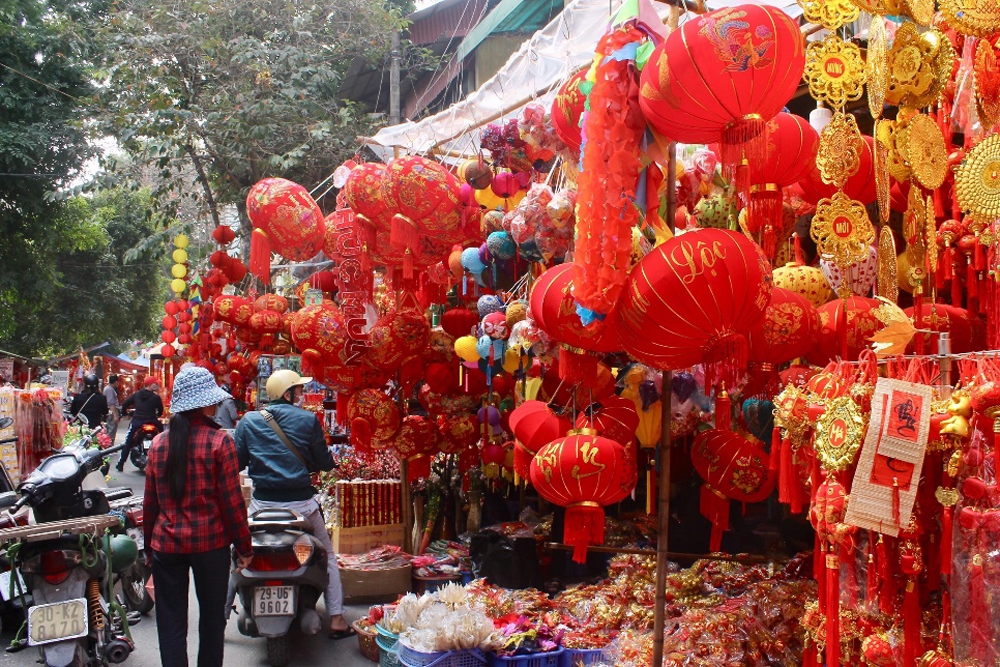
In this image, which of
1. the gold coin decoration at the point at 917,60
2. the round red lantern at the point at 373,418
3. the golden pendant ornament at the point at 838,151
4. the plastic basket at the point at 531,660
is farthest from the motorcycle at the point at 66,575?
the gold coin decoration at the point at 917,60

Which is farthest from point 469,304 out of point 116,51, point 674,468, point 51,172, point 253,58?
point 51,172

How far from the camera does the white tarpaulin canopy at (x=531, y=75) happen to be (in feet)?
20.9

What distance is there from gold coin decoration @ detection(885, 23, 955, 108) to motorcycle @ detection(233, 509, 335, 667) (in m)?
4.03

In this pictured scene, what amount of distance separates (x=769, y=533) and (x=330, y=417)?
745 centimetres

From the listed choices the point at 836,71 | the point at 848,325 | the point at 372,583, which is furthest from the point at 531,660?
the point at 836,71

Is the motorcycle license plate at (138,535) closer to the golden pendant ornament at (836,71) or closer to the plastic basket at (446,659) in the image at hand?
the plastic basket at (446,659)

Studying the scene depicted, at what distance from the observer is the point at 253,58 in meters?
13.3

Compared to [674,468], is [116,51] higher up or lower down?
higher up

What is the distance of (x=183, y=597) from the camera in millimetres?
4496

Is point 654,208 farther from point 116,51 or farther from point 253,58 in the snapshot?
point 116,51

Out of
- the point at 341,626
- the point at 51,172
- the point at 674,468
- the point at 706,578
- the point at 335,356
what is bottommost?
the point at 341,626

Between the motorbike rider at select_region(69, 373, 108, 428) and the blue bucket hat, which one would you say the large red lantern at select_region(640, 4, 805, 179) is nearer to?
the blue bucket hat

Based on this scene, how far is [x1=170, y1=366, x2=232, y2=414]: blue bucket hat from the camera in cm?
437

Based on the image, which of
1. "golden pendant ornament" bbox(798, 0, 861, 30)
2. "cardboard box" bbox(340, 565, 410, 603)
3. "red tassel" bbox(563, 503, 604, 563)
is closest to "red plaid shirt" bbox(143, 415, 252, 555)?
"red tassel" bbox(563, 503, 604, 563)
